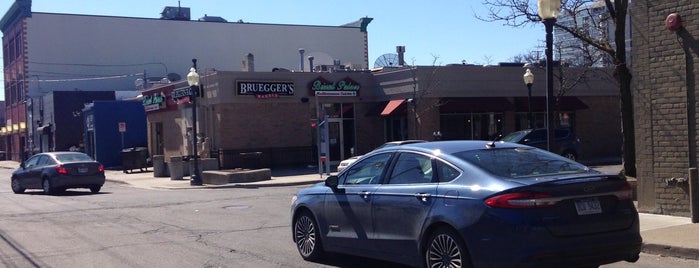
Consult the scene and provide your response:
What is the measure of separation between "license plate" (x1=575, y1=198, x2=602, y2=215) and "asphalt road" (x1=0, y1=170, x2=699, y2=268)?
2438 millimetres

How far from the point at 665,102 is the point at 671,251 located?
3.74m

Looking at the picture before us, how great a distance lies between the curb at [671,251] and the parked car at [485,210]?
2.28 meters

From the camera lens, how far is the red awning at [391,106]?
3378cm

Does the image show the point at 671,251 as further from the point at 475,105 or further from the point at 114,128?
the point at 114,128

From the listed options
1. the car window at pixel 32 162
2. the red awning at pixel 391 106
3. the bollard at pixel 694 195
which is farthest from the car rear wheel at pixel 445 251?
the red awning at pixel 391 106

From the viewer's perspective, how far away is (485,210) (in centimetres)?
674

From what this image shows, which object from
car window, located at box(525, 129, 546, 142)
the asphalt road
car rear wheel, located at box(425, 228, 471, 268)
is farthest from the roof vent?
car rear wheel, located at box(425, 228, 471, 268)

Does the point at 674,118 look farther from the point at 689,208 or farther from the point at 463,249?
the point at 463,249

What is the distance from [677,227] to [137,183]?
23180mm

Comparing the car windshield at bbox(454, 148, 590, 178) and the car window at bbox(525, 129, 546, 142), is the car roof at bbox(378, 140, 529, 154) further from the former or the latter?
the car window at bbox(525, 129, 546, 142)

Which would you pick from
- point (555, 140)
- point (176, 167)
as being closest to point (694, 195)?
point (555, 140)

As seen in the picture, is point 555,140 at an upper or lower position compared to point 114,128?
lower

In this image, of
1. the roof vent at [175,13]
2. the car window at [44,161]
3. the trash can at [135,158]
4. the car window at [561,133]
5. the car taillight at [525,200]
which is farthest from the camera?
the roof vent at [175,13]

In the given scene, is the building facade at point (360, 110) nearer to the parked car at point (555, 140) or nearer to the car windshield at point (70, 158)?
the parked car at point (555, 140)
